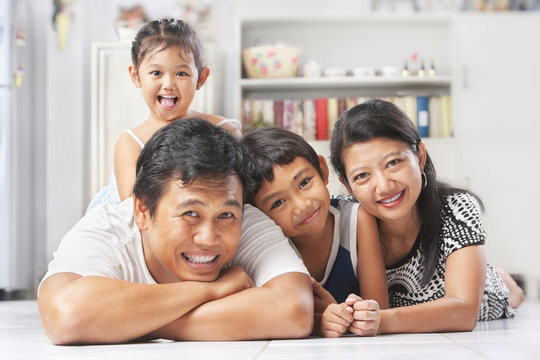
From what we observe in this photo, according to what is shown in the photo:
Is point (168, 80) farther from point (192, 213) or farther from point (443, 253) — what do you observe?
point (443, 253)

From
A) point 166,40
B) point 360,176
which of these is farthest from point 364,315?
point 166,40

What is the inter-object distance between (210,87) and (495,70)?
70.7 inches

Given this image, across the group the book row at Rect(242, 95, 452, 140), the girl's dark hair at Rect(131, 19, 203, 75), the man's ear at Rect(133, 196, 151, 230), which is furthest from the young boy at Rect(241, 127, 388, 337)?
the book row at Rect(242, 95, 452, 140)

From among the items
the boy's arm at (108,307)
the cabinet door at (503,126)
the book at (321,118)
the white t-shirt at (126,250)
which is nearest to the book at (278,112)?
the book at (321,118)

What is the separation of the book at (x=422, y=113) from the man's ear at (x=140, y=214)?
292cm

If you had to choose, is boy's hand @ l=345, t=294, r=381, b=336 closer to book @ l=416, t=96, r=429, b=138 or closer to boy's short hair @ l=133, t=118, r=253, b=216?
boy's short hair @ l=133, t=118, r=253, b=216

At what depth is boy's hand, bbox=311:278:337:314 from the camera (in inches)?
60.6

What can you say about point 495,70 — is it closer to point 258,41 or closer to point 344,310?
point 258,41

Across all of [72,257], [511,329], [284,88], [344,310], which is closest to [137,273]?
[72,257]

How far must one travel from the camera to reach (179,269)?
1.34m

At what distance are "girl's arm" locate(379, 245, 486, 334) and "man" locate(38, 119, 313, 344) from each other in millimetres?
222

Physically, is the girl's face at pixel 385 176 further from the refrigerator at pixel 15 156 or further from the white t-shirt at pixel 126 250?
the refrigerator at pixel 15 156

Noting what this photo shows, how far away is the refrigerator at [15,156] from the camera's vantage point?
3.94 m

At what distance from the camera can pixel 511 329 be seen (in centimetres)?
163
